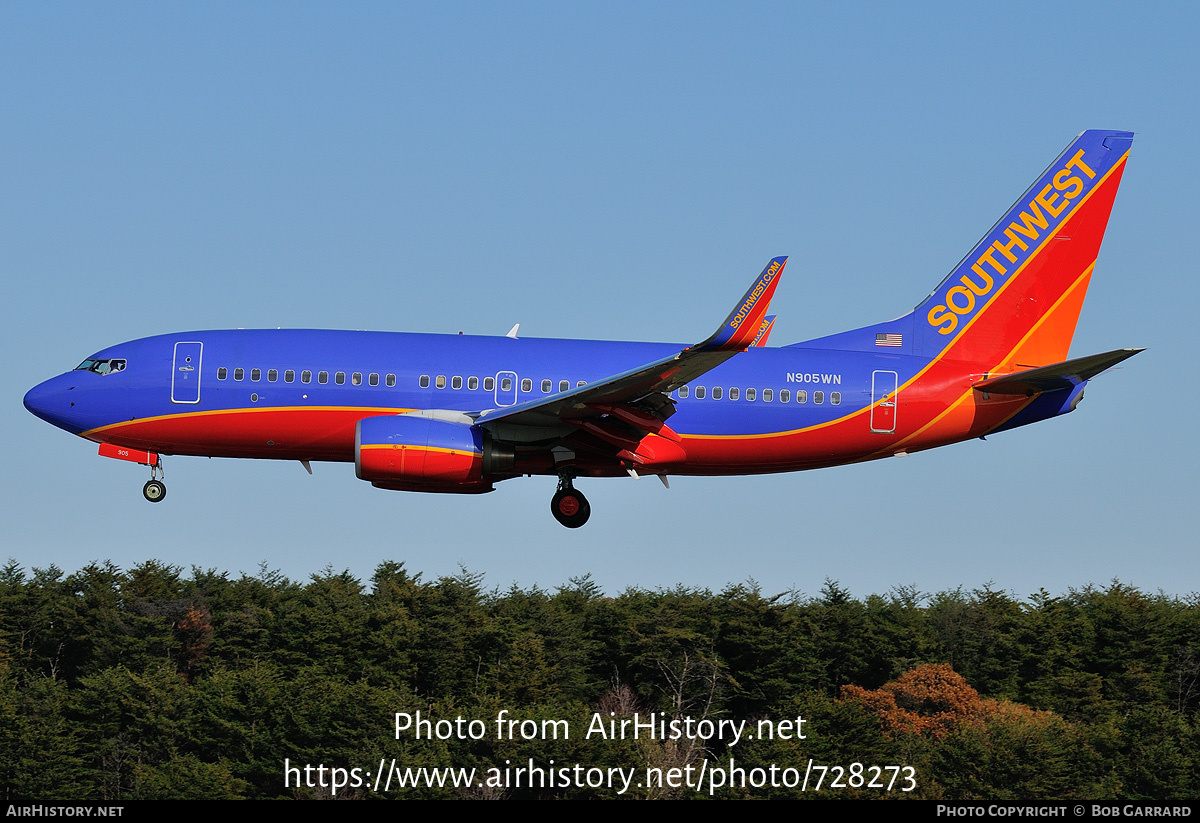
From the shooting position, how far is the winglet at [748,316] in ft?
85.5

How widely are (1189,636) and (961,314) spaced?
201 feet

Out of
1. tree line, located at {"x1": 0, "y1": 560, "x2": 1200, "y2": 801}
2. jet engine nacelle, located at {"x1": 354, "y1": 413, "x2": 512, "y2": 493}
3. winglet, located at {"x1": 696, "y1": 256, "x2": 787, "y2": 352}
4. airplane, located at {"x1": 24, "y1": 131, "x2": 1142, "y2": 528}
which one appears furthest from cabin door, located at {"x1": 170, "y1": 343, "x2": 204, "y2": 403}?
tree line, located at {"x1": 0, "y1": 560, "x2": 1200, "y2": 801}

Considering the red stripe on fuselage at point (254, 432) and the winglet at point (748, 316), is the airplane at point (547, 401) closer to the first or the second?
the red stripe on fuselage at point (254, 432)

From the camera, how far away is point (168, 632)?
80562mm

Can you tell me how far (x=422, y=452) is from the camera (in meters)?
30.2

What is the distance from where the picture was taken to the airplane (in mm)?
30891

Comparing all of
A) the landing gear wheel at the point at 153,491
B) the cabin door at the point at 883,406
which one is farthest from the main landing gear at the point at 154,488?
the cabin door at the point at 883,406

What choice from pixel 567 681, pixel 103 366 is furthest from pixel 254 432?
pixel 567 681

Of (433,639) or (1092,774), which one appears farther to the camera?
(433,639)

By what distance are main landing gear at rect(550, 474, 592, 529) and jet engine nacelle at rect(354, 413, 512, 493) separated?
217 cm

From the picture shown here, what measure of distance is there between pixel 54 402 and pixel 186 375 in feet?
11.8

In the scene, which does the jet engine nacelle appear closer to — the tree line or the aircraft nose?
the aircraft nose

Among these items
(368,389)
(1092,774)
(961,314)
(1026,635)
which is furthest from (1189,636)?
(368,389)

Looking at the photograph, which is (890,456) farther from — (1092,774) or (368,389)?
(1092,774)
